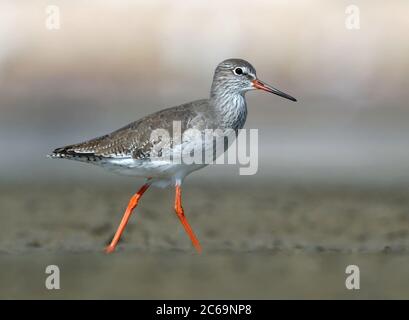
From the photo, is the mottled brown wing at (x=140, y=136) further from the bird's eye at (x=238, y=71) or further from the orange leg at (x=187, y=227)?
the orange leg at (x=187, y=227)

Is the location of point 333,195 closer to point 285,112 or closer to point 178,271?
point 178,271

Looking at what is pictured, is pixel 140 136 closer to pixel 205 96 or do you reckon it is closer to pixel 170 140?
pixel 170 140

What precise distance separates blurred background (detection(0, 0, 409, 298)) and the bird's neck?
4.08 feet

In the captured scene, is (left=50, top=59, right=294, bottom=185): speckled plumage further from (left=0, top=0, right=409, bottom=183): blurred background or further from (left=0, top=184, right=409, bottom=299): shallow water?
(left=0, top=0, right=409, bottom=183): blurred background

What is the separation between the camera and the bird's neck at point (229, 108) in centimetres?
947

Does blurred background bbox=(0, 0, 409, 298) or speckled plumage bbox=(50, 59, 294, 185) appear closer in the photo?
speckled plumage bbox=(50, 59, 294, 185)

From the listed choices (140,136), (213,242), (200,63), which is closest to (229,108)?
(140,136)

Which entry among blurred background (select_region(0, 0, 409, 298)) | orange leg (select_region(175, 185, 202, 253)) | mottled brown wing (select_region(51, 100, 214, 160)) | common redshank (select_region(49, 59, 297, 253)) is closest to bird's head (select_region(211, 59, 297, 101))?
common redshank (select_region(49, 59, 297, 253))

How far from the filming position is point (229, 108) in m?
9.56

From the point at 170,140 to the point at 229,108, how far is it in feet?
2.47

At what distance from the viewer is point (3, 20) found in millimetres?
17844

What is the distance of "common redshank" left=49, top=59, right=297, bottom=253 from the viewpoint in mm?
9258

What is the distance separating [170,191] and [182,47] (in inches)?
239

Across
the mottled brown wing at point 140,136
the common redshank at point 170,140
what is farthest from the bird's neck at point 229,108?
the mottled brown wing at point 140,136
